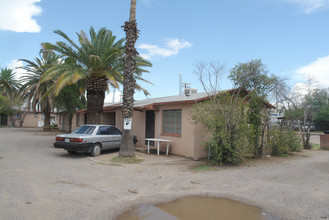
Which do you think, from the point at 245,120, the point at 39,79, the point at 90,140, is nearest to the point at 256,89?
the point at 245,120

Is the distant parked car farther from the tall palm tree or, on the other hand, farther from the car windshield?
the tall palm tree

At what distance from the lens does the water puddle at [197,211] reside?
442 centimetres

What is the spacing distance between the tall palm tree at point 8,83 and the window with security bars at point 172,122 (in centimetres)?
3736

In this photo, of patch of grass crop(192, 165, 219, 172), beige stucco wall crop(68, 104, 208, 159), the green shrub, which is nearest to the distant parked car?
beige stucco wall crop(68, 104, 208, 159)

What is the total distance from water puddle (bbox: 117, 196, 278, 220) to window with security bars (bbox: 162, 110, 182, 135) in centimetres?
661

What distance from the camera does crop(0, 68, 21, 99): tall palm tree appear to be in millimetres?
39450

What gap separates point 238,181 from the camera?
694 cm

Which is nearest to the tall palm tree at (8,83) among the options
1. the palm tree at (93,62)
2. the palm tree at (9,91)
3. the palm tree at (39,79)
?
the palm tree at (9,91)

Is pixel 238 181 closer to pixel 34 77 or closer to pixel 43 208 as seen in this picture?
pixel 43 208

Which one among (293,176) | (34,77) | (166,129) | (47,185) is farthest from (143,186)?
(34,77)

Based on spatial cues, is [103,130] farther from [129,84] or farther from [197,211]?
[197,211]

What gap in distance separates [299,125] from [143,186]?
38.4 feet

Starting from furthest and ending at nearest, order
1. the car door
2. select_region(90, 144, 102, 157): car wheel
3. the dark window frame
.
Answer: the car door < the dark window frame < select_region(90, 144, 102, 157): car wheel

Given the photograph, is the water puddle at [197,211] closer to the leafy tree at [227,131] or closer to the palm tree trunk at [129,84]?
the leafy tree at [227,131]
